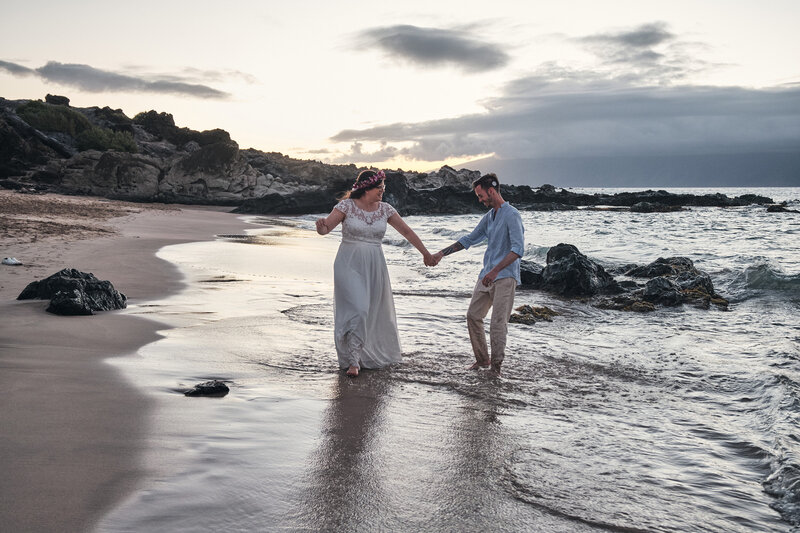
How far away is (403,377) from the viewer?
19.6 ft

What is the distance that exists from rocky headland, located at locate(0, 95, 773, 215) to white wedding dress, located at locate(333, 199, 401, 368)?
29347 mm

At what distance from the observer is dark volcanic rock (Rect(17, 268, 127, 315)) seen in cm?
709

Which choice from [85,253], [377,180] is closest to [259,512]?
[377,180]

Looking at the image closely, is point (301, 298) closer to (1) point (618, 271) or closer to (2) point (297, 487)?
(2) point (297, 487)

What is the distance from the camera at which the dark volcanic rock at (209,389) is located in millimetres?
4871

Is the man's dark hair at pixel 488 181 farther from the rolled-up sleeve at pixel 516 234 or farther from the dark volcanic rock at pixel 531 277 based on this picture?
the dark volcanic rock at pixel 531 277

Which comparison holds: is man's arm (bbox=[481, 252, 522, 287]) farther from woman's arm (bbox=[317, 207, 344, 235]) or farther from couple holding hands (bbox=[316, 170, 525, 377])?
woman's arm (bbox=[317, 207, 344, 235])

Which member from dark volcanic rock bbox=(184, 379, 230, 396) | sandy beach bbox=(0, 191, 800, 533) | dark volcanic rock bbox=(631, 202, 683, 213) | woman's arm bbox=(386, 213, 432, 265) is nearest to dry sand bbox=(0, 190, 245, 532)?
sandy beach bbox=(0, 191, 800, 533)

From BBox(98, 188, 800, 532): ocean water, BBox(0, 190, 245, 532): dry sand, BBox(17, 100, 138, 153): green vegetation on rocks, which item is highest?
BBox(17, 100, 138, 153): green vegetation on rocks

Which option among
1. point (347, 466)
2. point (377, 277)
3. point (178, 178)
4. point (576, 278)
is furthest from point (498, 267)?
point (178, 178)

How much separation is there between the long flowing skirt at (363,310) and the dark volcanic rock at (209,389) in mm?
1460

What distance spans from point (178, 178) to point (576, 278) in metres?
39.4

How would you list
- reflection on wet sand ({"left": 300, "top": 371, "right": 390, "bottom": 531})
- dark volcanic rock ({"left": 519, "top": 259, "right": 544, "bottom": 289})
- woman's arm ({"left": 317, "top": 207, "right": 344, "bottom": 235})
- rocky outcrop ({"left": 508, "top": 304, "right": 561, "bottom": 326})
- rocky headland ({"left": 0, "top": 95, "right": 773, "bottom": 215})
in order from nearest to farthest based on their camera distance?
reflection on wet sand ({"left": 300, "top": 371, "right": 390, "bottom": 531}) → woman's arm ({"left": 317, "top": 207, "right": 344, "bottom": 235}) → rocky outcrop ({"left": 508, "top": 304, "right": 561, "bottom": 326}) → dark volcanic rock ({"left": 519, "top": 259, "right": 544, "bottom": 289}) → rocky headland ({"left": 0, "top": 95, "right": 773, "bottom": 215})

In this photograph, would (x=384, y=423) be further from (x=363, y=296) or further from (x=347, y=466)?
(x=363, y=296)
